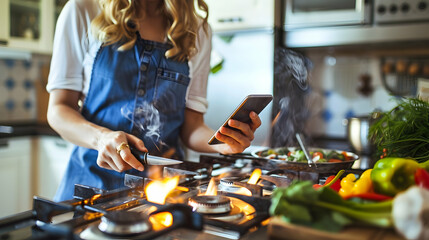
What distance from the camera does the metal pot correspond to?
1.67m

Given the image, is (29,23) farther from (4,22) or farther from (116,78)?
(116,78)

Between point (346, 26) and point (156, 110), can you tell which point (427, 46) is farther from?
point (156, 110)

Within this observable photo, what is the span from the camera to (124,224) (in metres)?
0.58

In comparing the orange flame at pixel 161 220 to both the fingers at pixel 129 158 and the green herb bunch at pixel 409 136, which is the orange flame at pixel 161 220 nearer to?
the fingers at pixel 129 158

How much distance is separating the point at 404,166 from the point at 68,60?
3.02 ft

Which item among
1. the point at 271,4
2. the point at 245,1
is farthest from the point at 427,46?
the point at 245,1

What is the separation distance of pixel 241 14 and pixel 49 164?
4.91 ft

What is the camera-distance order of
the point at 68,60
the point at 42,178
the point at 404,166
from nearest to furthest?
1. the point at 404,166
2. the point at 68,60
3. the point at 42,178

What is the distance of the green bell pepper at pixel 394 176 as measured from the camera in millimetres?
641

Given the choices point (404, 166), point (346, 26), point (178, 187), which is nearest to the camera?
Result: point (404, 166)

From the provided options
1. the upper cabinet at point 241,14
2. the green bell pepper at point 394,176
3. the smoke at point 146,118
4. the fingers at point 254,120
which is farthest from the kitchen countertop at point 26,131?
the green bell pepper at point 394,176

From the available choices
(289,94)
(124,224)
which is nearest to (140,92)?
(124,224)

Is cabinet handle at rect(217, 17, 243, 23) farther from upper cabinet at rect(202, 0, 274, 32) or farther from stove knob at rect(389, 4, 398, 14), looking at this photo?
stove knob at rect(389, 4, 398, 14)

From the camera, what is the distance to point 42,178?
8.38 feet
